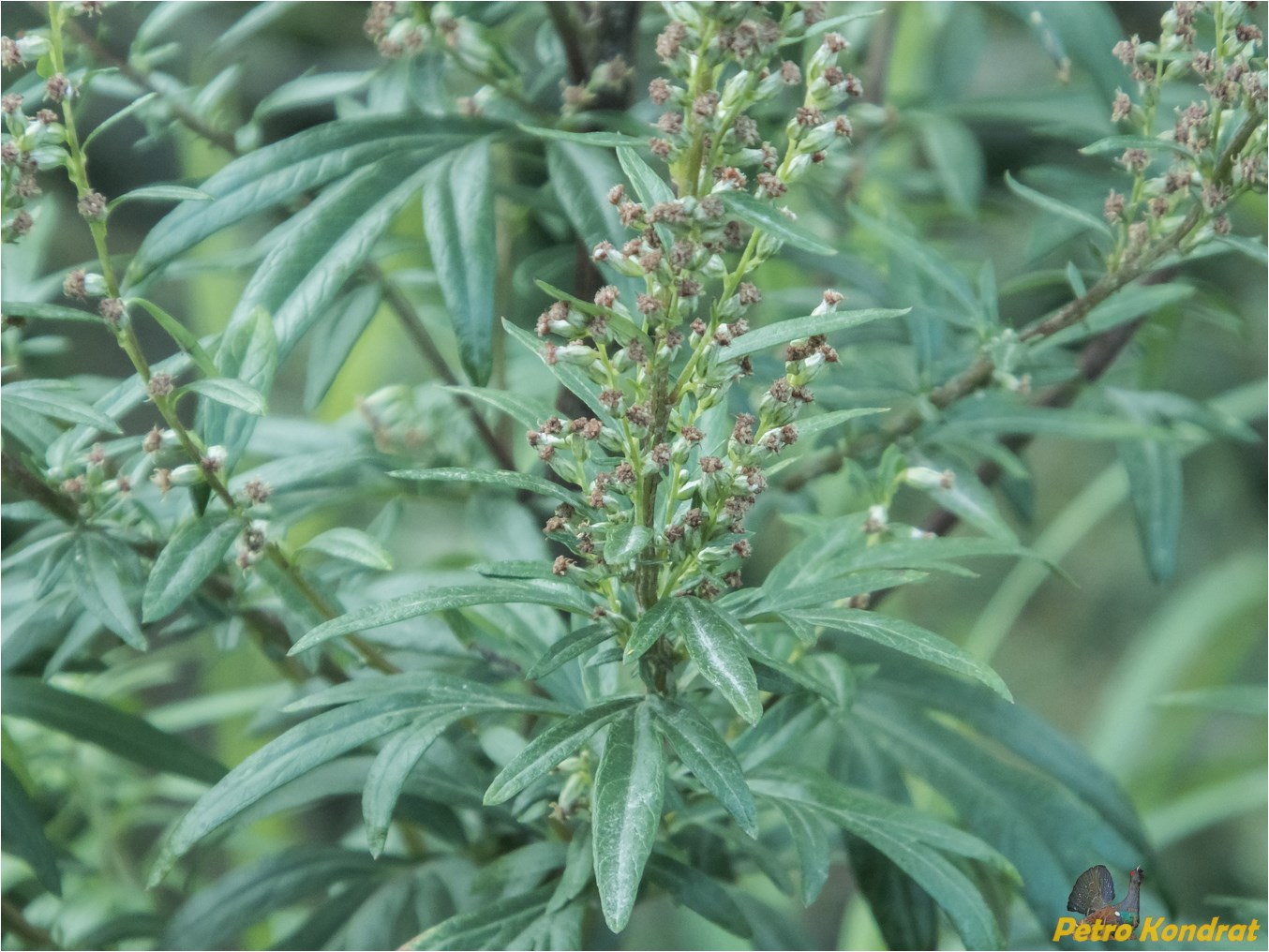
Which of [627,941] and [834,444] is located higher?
[834,444]

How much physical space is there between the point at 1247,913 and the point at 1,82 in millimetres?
895

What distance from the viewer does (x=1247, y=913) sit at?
69 centimetres

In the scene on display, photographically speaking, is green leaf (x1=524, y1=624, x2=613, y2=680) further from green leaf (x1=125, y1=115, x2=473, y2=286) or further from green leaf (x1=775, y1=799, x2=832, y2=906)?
green leaf (x1=125, y1=115, x2=473, y2=286)

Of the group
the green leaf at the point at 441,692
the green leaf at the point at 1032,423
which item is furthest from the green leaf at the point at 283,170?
the green leaf at the point at 1032,423

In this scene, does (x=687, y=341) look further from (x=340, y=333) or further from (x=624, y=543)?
(x=340, y=333)

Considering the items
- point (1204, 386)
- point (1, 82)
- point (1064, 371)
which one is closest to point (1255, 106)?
point (1064, 371)

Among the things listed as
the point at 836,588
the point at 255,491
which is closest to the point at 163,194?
the point at 255,491

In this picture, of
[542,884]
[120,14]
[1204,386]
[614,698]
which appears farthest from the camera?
[1204,386]

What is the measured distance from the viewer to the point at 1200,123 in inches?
22.0

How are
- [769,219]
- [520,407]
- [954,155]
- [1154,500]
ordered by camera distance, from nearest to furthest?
[769,219] < [520,407] < [1154,500] < [954,155]

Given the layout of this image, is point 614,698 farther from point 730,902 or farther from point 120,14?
point 120,14

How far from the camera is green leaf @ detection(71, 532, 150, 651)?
0.55 meters

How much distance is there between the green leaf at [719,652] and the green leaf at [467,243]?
0.18 metres

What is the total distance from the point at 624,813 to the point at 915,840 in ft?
0.62
